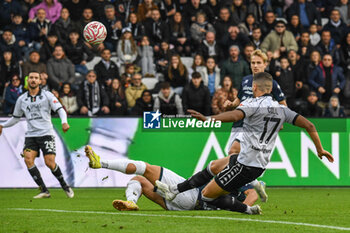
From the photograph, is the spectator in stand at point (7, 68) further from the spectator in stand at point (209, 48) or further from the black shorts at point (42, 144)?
the black shorts at point (42, 144)

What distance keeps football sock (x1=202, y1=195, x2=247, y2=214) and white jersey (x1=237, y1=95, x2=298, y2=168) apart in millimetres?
640

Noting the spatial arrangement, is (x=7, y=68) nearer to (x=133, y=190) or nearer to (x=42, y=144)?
(x=42, y=144)

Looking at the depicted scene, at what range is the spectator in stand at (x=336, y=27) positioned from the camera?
21.5 metres

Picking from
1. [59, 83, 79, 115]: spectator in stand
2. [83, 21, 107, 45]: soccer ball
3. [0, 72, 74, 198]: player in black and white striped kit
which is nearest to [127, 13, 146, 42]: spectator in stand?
[59, 83, 79, 115]: spectator in stand

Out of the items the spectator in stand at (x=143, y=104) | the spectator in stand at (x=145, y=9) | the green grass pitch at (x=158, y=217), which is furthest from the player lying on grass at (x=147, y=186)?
the spectator in stand at (x=145, y=9)

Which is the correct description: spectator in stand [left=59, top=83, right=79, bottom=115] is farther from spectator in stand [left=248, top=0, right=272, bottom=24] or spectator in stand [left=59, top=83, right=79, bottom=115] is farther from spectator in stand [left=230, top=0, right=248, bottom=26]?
spectator in stand [left=248, top=0, right=272, bottom=24]

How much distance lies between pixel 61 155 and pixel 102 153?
2.91 ft

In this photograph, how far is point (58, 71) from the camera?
62.1 feet

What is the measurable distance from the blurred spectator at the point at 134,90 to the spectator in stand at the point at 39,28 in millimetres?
3084

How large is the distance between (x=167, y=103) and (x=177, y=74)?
1.67 meters

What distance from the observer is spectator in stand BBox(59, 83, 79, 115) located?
17.8 m

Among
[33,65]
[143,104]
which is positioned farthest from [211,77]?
[33,65]

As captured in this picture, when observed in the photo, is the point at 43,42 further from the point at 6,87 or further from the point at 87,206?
the point at 87,206

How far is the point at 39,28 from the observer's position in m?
20.1
